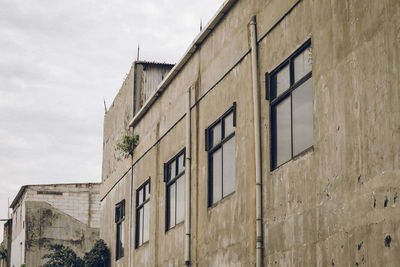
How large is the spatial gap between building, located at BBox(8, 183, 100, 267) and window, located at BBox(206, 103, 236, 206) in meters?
27.3

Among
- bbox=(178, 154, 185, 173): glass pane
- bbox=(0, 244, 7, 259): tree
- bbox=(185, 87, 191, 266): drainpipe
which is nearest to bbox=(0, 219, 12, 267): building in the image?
bbox=(0, 244, 7, 259): tree

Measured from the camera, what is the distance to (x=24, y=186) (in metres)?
49.3

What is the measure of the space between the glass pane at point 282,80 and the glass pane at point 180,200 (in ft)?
20.6

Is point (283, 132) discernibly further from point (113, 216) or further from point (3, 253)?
point (3, 253)

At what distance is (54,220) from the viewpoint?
148 feet

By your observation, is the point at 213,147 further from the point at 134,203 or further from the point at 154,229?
the point at 134,203

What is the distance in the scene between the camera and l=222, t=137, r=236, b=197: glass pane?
16625 mm

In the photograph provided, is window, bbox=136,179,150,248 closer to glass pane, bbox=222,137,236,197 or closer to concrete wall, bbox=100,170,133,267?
concrete wall, bbox=100,170,133,267

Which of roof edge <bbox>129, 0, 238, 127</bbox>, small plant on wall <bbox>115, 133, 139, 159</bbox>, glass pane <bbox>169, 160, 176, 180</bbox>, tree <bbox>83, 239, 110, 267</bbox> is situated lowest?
tree <bbox>83, 239, 110, 267</bbox>

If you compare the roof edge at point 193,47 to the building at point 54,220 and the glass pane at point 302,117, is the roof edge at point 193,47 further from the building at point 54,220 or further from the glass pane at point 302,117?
the building at point 54,220

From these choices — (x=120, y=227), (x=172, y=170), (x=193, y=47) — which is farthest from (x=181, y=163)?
(x=120, y=227)

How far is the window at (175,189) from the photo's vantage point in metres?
20.4

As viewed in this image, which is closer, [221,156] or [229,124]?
[229,124]

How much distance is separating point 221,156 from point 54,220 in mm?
29408
